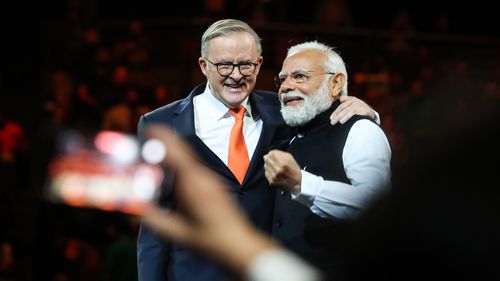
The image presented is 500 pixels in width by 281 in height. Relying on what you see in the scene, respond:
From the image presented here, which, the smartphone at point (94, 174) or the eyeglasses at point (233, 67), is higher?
the eyeglasses at point (233, 67)

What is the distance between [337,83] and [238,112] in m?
0.46

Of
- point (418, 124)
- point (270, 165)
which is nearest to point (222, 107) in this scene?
point (270, 165)

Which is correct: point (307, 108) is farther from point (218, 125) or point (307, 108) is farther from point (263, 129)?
point (218, 125)

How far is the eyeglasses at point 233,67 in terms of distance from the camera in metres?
4.02

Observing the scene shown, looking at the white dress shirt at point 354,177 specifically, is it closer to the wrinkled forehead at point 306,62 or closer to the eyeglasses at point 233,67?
the wrinkled forehead at point 306,62

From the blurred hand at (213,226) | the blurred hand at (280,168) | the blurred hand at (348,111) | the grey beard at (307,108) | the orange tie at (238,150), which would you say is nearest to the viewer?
the blurred hand at (213,226)

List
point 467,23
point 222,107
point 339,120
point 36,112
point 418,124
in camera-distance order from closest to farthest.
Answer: point 339,120
point 222,107
point 418,124
point 36,112
point 467,23

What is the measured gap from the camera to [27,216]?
1149cm

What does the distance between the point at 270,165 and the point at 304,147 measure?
829 millimetres

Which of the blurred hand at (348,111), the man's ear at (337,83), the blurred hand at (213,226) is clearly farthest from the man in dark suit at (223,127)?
the blurred hand at (213,226)

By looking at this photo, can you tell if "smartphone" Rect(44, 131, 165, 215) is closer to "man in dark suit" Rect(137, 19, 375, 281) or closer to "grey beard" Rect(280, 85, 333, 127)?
"man in dark suit" Rect(137, 19, 375, 281)

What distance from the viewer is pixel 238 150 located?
399 cm

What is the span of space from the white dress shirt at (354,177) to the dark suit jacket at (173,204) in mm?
479

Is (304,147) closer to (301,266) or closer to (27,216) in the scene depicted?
(301,266)
